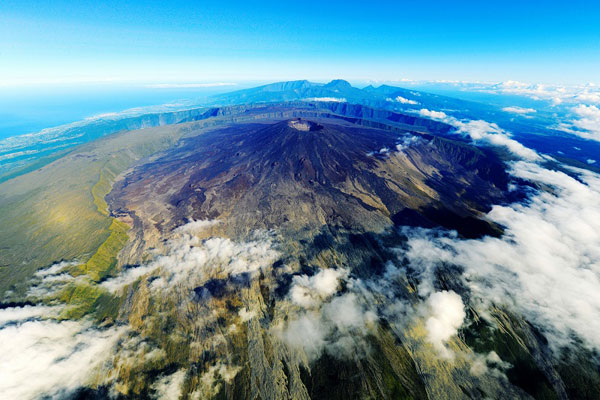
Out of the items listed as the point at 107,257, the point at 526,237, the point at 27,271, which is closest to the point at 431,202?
the point at 526,237

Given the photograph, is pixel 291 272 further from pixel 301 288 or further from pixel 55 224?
pixel 55 224

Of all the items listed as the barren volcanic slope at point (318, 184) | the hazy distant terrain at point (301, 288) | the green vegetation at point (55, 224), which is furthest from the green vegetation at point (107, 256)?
the barren volcanic slope at point (318, 184)

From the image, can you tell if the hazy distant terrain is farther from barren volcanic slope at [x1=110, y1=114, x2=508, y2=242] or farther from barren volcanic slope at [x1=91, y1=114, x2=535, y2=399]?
barren volcanic slope at [x1=110, y1=114, x2=508, y2=242]

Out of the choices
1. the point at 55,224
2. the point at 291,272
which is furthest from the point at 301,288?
the point at 55,224

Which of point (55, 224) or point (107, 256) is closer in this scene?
point (107, 256)

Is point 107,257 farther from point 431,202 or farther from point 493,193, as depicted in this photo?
point 493,193

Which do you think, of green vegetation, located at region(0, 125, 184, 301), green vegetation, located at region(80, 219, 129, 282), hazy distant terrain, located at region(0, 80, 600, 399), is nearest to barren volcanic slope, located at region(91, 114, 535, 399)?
hazy distant terrain, located at region(0, 80, 600, 399)

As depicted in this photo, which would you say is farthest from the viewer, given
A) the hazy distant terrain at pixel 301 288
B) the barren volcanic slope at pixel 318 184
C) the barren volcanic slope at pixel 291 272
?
the barren volcanic slope at pixel 318 184

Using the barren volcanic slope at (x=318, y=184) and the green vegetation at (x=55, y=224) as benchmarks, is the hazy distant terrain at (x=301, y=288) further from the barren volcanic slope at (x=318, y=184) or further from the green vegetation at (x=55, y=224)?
the barren volcanic slope at (x=318, y=184)

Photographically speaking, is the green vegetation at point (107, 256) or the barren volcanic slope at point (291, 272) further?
the green vegetation at point (107, 256)

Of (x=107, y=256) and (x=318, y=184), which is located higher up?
(x=318, y=184)

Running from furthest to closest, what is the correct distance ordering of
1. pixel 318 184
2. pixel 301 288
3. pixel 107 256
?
pixel 318 184, pixel 107 256, pixel 301 288
